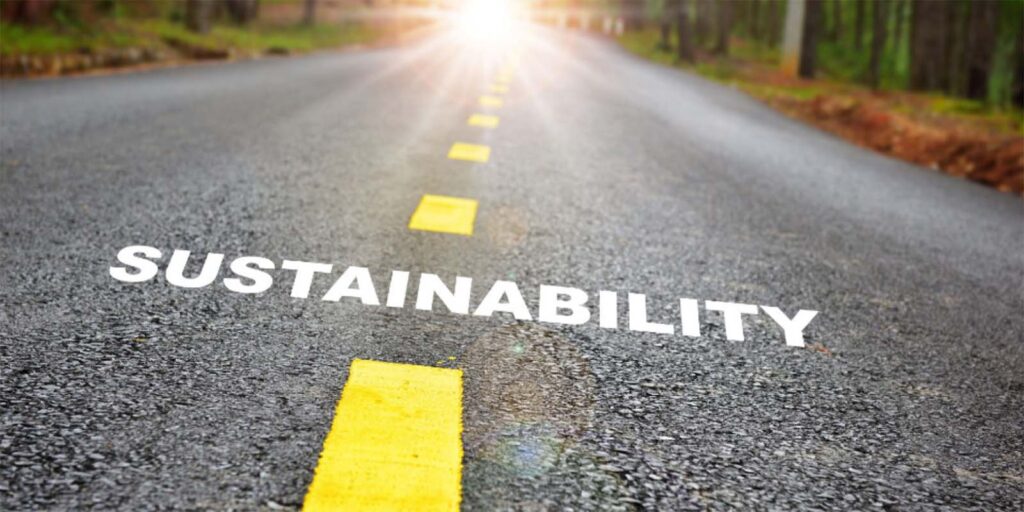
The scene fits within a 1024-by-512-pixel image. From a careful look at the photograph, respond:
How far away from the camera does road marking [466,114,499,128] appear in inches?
326

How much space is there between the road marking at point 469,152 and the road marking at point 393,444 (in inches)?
151

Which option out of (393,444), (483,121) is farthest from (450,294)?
→ (483,121)

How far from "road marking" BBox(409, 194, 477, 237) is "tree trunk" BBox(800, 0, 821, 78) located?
18167 mm

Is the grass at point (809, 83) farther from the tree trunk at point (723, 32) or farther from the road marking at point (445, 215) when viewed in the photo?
the road marking at point (445, 215)

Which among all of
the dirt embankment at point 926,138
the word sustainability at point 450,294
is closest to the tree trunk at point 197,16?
the dirt embankment at point 926,138

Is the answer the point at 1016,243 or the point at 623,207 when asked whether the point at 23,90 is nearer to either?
the point at 623,207

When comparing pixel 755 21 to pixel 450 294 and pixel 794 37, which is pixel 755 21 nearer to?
pixel 794 37

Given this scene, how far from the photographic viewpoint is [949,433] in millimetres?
2441

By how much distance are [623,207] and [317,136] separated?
8.55 feet

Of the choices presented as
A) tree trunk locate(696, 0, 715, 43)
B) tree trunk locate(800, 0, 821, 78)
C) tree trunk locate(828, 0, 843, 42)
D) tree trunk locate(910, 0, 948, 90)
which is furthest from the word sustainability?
tree trunk locate(828, 0, 843, 42)

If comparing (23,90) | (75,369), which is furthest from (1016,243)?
(23,90)

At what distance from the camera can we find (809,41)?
69.4 feet

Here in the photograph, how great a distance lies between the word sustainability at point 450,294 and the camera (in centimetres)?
310

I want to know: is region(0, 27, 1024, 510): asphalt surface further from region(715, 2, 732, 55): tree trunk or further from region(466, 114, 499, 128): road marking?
region(715, 2, 732, 55): tree trunk
